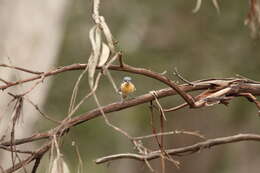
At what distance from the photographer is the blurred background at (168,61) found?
5.58 meters

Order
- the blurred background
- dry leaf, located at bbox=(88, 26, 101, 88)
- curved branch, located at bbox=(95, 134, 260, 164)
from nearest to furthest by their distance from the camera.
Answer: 1. dry leaf, located at bbox=(88, 26, 101, 88)
2. curved branch, located at bbox=(95, 134, 260, 164)
3. the blurred background

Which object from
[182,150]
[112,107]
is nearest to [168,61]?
[182,150]

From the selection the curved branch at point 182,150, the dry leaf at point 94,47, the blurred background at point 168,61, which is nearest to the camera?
the dry leaf at point 94,47

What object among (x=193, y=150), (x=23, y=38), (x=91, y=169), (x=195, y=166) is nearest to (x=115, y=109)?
(x=193, y=150)

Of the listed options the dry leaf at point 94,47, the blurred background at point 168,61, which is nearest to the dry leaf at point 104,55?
the dry leaf at point 94,47

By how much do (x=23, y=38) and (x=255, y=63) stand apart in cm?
222

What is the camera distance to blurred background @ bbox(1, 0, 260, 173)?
5582mm

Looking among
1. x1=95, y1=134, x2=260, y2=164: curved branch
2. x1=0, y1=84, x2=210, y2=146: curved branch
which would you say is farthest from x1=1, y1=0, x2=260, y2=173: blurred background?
x1=0, y1=84, x2=210, y2=146: curved branch

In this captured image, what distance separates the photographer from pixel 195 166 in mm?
7820

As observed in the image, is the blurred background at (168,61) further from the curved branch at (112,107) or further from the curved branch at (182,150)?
the curved branch at (112,107)

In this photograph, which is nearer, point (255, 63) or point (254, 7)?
point (254, 7)

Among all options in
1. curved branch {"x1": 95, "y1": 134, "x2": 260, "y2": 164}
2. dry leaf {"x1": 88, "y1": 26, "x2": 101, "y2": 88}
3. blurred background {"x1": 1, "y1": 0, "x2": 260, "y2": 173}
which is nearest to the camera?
dry leaf {"x1": 88, "y1": 26, "x2": 101, "y2": 88}

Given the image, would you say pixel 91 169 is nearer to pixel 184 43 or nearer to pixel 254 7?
pixel 184 43

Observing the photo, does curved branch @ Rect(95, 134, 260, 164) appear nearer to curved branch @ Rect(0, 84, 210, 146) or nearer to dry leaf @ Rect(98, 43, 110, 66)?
curved branch @ Rect(0, 84, 210, 146)
